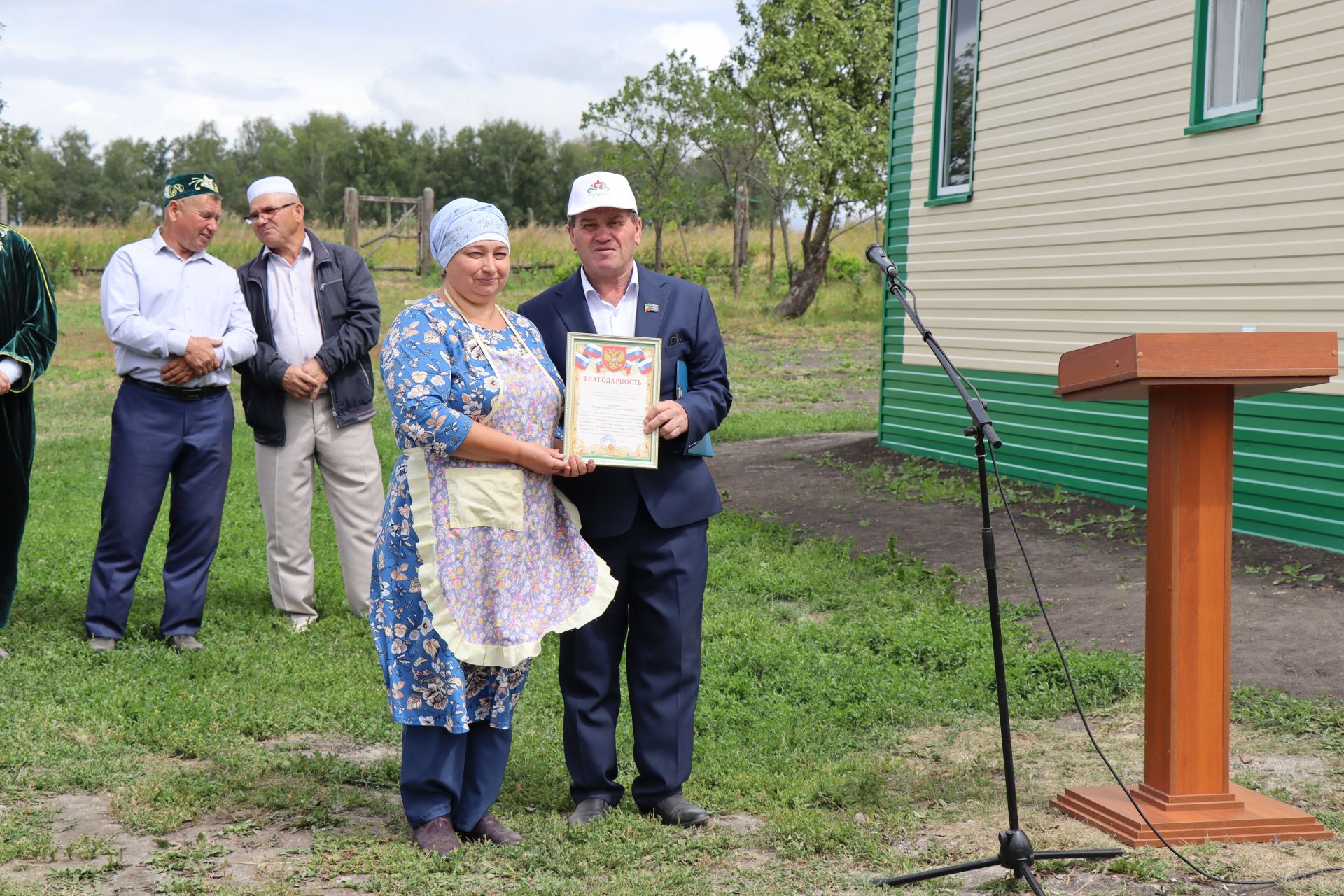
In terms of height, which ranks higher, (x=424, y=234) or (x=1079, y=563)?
(x=424, y=234)

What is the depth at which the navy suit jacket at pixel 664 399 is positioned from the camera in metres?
4.23

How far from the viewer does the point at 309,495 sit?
7.05 m

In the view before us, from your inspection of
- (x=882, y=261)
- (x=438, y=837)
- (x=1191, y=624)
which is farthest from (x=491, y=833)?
(x=1191, y=624)

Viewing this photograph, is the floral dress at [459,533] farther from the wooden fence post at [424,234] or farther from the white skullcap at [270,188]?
the wooden fence post at [424,234]

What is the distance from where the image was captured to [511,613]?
13.0ft

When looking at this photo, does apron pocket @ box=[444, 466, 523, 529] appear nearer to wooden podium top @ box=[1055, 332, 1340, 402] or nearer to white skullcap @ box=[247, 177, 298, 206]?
wooden podium top @ box=[1055, 332, 1340, 402]

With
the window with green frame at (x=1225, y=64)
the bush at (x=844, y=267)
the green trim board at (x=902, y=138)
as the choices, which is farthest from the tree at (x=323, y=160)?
the window with green frame at (x=1225, y=64)

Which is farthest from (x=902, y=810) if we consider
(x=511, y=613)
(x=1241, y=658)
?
(x=1241, y=658)

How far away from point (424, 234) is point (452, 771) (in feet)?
83.4

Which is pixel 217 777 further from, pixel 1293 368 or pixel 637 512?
pixel 1293 368

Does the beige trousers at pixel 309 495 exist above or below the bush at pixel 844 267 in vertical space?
below

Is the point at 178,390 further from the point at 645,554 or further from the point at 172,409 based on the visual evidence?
the point at 645,554

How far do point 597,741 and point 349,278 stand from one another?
3602mm

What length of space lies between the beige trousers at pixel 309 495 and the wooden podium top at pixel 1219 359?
4.27m
